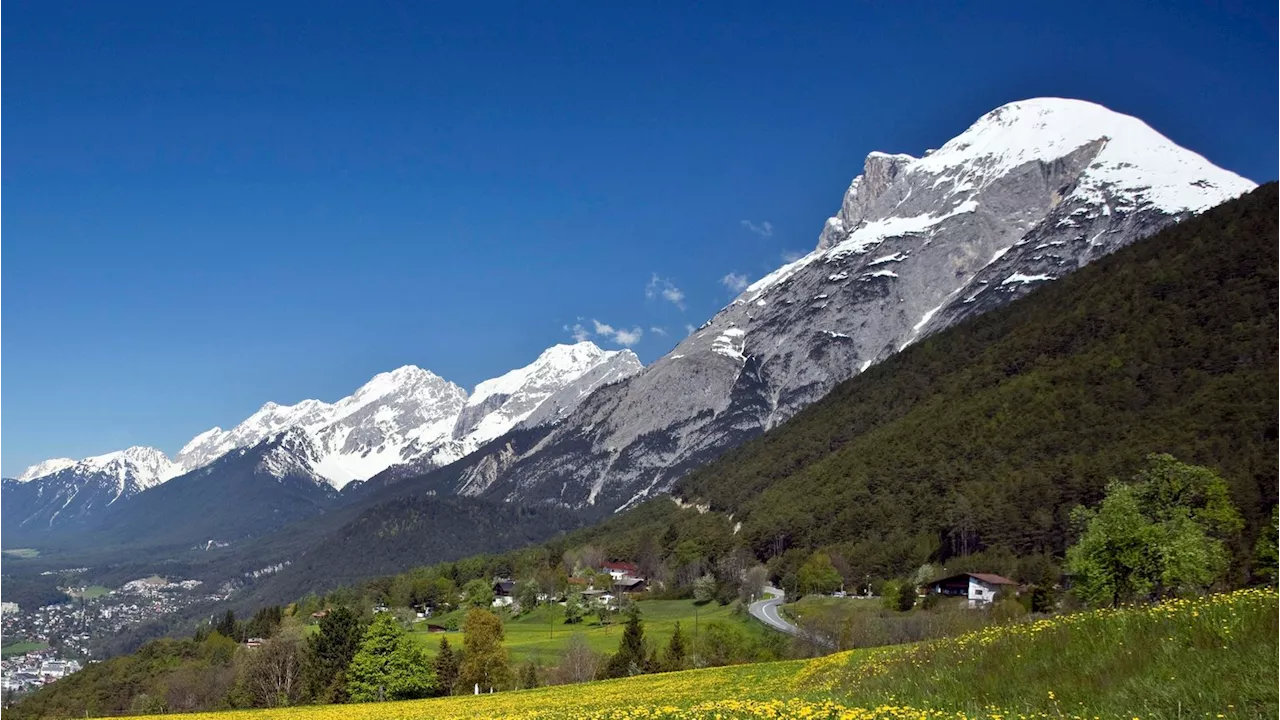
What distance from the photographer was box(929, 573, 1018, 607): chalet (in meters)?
110

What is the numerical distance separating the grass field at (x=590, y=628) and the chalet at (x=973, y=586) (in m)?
27.3

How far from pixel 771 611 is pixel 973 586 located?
28.7 m

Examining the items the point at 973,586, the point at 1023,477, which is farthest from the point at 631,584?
the point at 973,586

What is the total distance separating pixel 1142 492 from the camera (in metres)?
60.4

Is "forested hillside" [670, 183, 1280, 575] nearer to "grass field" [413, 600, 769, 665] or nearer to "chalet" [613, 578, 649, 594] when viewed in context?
"chalet" [613, 578, 649, 594]

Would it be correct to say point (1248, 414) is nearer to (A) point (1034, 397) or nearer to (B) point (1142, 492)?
(A) point (1034, 397)

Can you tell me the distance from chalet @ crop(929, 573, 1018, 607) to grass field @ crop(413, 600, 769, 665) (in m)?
27.3

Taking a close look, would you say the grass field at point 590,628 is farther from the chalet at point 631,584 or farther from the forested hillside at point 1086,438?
the forested hillside at point 1086,438

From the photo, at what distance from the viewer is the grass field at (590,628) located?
4156 inches

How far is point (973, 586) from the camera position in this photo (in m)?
113

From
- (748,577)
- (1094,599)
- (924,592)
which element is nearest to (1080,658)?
(1094,599)

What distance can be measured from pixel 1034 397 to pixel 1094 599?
151 meters

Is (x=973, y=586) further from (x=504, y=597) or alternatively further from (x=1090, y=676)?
(x=504, y=597)

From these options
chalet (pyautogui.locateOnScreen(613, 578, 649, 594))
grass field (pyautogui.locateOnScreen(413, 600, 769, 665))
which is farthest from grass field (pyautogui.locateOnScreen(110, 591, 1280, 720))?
chalet (pyautogui.locateOnScreen(613, 578, 649, 594))
